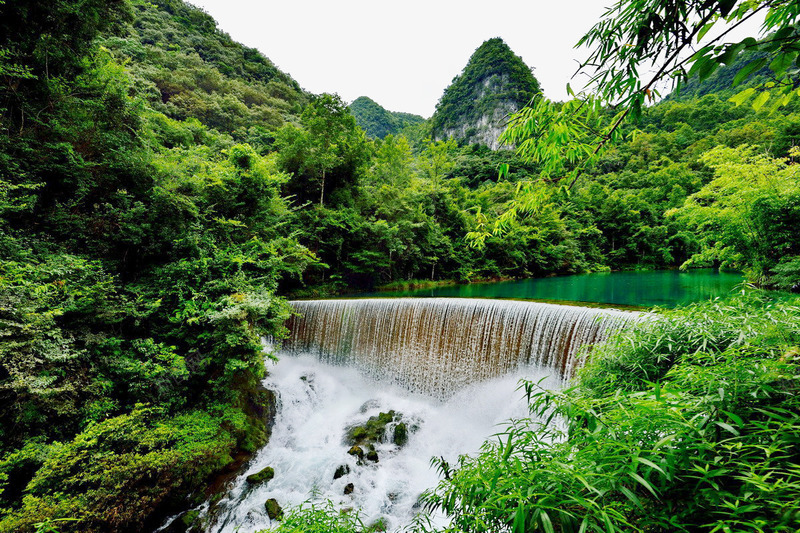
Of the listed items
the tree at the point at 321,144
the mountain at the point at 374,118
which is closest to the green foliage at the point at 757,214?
the tree at the point at 321,144

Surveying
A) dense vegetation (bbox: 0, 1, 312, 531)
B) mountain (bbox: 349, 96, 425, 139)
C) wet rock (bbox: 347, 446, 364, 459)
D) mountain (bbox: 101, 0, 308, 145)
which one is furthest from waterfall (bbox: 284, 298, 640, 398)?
mountain (bbox: 349, 96, 425, 139)

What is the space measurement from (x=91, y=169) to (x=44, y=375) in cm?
395

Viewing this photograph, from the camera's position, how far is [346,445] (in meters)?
5.71

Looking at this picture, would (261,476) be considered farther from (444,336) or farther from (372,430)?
(444,336)

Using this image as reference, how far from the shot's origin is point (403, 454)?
551 centimetres

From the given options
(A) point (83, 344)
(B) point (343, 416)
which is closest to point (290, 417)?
(B) point (343, 416)

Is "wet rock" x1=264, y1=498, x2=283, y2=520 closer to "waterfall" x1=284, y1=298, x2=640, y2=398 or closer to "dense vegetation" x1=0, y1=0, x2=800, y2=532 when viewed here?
"dense vegetation" x1=0, y1=0, x2=800, y2=532

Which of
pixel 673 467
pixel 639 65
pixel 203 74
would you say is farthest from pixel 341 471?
pixel 203 74

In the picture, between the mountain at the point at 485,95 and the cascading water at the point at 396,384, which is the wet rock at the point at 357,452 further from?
the mountain at the point at 485,95

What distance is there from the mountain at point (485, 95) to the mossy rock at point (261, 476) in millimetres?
50249

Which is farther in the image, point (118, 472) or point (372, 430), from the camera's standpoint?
point (372, 430)

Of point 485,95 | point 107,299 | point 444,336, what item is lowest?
point 444,336

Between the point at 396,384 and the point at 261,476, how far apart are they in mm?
3442

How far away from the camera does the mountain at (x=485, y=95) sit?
4975 centimetres
